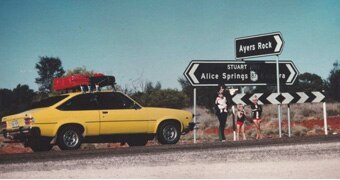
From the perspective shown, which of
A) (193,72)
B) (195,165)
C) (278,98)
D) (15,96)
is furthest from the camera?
(15,96)

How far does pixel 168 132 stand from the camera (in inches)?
509

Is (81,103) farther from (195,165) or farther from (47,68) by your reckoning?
(47,68)

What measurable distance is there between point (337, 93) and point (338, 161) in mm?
56489

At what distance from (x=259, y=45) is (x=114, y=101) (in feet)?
20.4

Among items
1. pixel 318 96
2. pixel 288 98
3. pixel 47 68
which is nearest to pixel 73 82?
pixel 288 98

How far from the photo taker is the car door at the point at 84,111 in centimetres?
1159

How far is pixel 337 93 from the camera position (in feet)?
202

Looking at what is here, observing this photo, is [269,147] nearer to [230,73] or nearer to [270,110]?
[230,73]

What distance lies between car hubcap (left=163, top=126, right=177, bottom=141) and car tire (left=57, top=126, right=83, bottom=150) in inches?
88.7

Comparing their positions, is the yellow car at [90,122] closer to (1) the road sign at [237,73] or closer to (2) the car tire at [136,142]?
(2) the car tire at [136,142]

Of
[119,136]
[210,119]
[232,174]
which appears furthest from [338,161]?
[210,119]

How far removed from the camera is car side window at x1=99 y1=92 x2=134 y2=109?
40.4ft

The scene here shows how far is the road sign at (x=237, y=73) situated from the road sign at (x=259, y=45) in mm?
396

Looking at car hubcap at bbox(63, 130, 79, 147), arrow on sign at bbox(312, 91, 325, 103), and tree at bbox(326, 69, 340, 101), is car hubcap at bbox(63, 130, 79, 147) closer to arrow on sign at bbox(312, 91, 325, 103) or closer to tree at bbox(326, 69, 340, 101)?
arrow on sign at bbox(312, 91, 325, 103)
